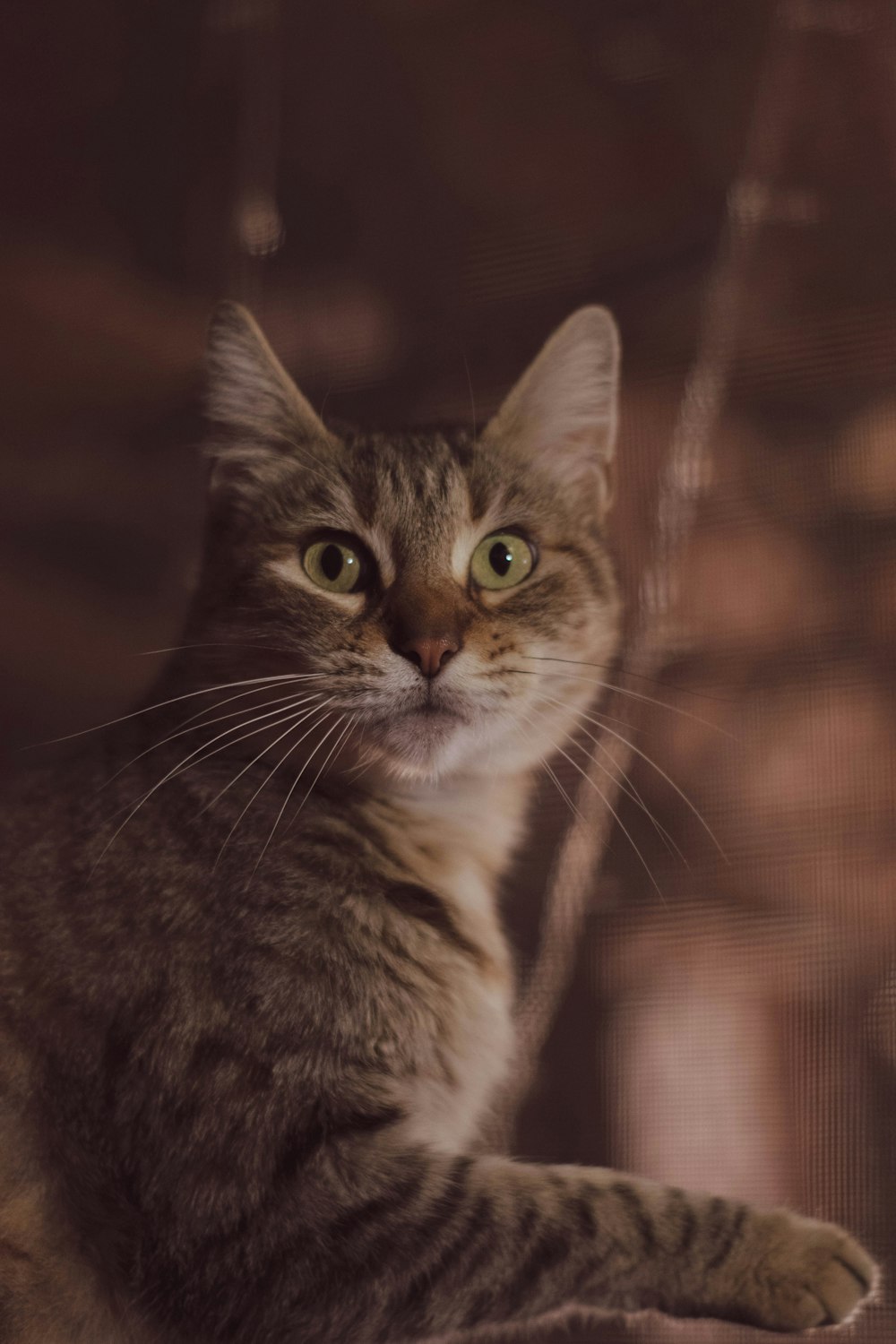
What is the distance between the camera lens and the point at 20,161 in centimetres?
136

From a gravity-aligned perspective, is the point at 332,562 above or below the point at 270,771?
above

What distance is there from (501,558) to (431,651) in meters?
0.17

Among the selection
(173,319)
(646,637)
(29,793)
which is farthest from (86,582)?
(646,637)

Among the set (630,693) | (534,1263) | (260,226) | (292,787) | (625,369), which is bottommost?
(534,1263)

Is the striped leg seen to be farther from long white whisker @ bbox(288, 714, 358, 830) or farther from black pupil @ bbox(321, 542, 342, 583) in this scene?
black pupil @ bbox(321, 542, 342, 583)

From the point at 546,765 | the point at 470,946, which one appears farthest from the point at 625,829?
the point at 470,946

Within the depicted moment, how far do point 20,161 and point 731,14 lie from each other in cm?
80

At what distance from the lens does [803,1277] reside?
0.71 metres

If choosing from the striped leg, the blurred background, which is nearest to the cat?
the striped leg

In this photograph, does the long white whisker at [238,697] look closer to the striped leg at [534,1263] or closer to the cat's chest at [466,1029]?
the cat's chest at [466,1029]

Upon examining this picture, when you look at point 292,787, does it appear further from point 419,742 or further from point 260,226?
point 260,226

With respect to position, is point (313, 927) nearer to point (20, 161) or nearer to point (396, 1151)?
point (396, 1151)

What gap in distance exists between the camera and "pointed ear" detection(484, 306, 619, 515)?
100cm

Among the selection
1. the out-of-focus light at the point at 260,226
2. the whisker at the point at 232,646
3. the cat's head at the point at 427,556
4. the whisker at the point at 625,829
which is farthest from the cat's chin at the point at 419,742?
the out-of-focus light at the point at 260,226
